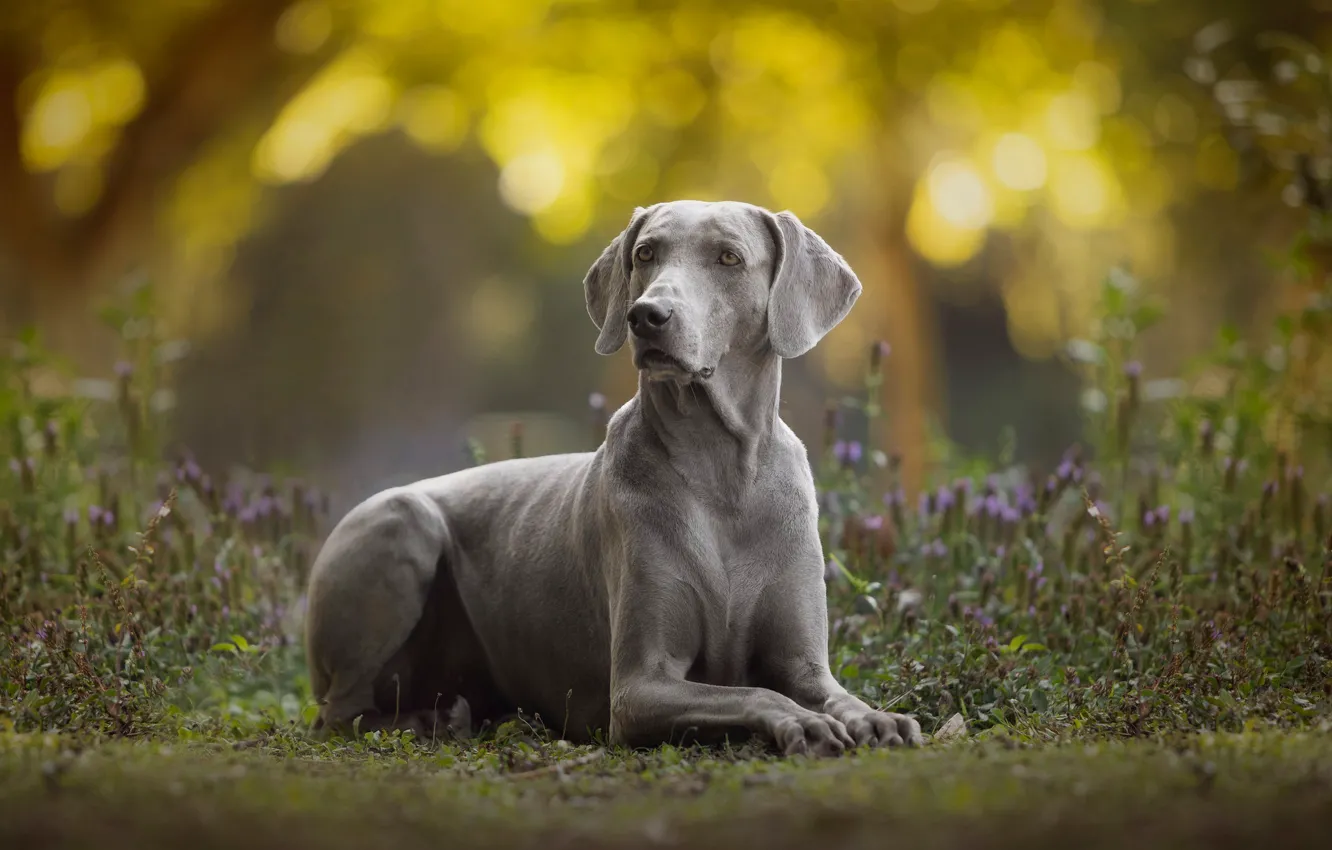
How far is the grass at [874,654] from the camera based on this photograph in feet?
9.15

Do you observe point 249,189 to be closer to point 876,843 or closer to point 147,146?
point 147,146

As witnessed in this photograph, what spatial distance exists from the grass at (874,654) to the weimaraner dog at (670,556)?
23cm

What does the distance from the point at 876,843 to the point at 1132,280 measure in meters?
5.12

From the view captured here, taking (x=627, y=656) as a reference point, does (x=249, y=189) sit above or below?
above

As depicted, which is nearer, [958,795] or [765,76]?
[958,795]

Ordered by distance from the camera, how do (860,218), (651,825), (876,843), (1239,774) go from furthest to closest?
(860,218)
(1239,774)
(651,825)
(876,843)

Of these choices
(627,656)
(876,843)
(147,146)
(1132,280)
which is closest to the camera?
(876,843)

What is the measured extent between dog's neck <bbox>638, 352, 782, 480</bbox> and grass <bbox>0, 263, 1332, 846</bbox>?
96 cm

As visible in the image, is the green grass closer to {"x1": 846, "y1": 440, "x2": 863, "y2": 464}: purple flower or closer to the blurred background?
{"x1": 846, "y1": 440, "x2": 863, "y2": 464}: purple flower

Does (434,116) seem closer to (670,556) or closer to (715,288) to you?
(715,288)

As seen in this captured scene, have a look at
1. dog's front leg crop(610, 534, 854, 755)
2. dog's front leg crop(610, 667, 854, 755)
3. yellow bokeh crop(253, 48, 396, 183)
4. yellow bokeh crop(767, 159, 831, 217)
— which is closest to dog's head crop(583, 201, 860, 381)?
dog's front leg crop(610, 534, 854, 755)

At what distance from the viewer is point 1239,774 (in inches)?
120

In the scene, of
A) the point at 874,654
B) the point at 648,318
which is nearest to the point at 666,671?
the point at 648,318

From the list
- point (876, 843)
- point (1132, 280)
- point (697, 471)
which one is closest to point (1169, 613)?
point (697, 471)
